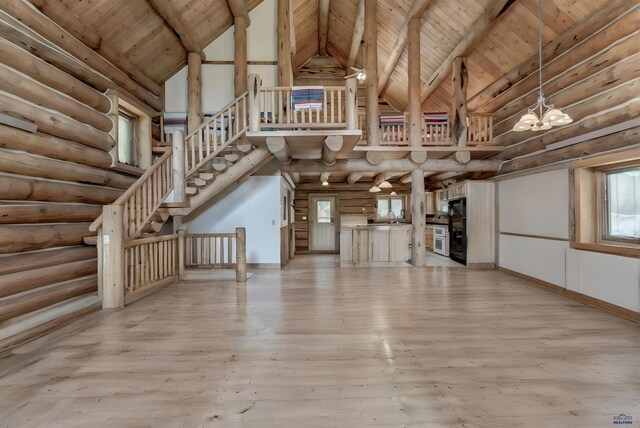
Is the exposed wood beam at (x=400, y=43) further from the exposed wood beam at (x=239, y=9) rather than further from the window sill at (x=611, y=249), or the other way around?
the window sill at (x=611, y=249)

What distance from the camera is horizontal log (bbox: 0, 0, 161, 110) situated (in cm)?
344

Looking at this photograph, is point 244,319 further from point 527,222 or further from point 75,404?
point 527,222

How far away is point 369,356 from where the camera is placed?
8.84ft

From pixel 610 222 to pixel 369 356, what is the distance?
4.38 metres

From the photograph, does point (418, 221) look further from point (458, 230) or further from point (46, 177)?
point (46, 177)

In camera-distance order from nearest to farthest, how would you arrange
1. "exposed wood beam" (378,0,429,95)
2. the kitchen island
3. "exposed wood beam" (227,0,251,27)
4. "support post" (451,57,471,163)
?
"exposed wood beam" (378,0,429,95) < "exposed wood beam" (227,0,251,27) < "support post" (451,57,471,163) < the kitchen island

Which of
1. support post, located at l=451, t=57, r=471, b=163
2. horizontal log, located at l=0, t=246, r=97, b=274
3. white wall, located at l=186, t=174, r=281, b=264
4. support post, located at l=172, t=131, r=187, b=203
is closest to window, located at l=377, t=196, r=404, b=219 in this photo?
support post, located at l=451, t=57, r=471, b=163

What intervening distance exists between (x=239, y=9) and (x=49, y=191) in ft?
18.3

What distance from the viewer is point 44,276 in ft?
12.1

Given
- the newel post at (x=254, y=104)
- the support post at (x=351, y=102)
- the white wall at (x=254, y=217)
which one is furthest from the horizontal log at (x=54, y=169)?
the support post at (x=351, y=102)

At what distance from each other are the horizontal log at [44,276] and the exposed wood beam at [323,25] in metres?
8.71

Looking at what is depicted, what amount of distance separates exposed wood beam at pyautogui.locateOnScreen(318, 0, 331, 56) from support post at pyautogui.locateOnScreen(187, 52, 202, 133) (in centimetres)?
407

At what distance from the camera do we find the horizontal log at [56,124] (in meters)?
3.33

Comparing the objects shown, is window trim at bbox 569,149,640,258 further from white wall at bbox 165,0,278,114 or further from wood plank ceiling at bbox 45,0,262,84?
wood plank ceiling at bbox 45,0,262,84
